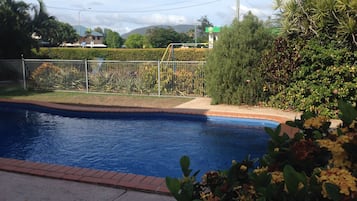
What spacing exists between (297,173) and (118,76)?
11.2 m

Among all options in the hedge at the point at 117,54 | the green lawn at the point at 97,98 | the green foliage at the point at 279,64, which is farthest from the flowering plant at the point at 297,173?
the hedge at the point at 117,54

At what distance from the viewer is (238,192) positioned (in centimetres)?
178

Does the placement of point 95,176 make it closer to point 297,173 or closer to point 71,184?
point 71,184

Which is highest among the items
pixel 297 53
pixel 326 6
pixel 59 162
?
pixel 326 6

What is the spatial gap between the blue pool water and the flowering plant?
11.1 ft

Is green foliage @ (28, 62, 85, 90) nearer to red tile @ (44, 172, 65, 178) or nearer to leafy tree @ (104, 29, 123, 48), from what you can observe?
red tile @ (44, 172, 65, 178)

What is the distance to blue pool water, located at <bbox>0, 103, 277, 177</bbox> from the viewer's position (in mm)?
5902

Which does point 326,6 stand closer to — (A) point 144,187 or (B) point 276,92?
(B) point 276,92

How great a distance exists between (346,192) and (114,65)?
1152 centimetres

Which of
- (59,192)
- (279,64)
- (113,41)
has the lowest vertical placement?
(59,192)

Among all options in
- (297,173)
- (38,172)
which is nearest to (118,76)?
(38,172)

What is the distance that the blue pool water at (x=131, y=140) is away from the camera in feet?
19.4

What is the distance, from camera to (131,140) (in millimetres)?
7207

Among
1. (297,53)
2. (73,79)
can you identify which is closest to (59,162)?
(297,53)
